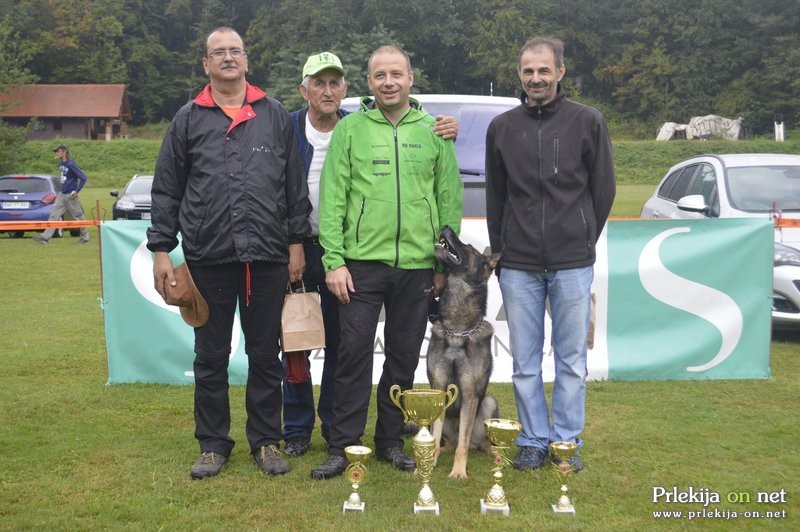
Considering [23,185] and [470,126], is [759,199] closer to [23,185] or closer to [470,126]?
[470,126]

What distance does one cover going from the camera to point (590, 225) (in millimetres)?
4145

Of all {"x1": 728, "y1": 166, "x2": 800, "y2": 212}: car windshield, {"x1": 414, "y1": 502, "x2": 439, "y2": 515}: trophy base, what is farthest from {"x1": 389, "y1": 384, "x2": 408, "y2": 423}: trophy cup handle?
{"x1": 728, "y1": 166, "x2": 800, "y2": 212}: car windshield

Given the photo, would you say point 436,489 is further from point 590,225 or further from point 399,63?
point 399,63

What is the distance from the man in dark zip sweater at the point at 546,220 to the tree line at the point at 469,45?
45.5 metres

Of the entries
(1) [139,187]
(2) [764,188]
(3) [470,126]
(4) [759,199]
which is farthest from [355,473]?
(1) [139,187]

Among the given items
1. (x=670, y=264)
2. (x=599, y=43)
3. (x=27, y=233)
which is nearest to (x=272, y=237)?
(x=670, y=264)

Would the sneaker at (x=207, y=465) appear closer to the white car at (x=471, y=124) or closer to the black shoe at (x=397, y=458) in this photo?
the black shoe at (x=397, y=458)

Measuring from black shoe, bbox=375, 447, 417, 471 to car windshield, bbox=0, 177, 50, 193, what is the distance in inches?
648

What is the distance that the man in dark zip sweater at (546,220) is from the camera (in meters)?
4.06

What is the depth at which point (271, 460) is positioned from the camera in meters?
4.20

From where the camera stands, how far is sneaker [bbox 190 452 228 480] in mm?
4102

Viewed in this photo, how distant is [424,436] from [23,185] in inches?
686

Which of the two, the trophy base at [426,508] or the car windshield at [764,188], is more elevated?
the car windshield at [764,188]

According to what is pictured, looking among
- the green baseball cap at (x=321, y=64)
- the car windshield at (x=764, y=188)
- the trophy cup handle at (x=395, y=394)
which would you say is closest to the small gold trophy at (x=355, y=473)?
the trophy cup handle at (x=395, y=394)
